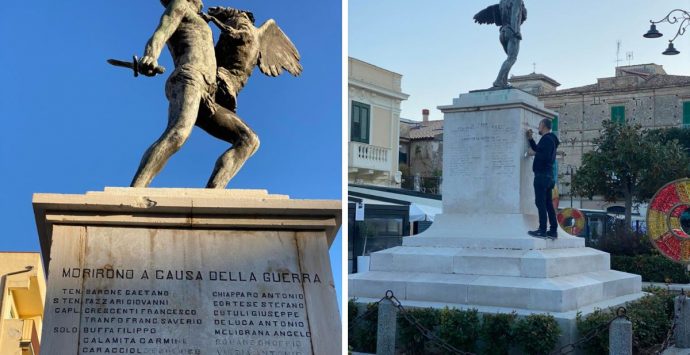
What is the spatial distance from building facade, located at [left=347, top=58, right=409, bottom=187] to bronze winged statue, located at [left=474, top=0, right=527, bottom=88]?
2085cm

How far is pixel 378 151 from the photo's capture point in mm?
38438

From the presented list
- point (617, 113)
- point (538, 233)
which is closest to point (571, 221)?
point (538, 233)

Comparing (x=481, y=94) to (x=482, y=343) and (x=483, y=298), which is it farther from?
(x=482, y=343)

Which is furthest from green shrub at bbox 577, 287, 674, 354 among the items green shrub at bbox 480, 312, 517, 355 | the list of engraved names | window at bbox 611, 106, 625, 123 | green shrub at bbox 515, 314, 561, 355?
window at bbox 611, 106, 625, 123

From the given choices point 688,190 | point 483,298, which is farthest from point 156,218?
point 688,190

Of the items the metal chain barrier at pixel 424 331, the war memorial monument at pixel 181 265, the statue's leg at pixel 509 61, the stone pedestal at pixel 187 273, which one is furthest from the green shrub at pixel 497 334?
the statue's leg at pixel 509 61

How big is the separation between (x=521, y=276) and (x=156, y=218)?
21.9ft

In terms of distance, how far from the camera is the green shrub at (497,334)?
31.1 ft

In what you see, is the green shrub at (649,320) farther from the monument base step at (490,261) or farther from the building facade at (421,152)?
the building facade at (421,152)

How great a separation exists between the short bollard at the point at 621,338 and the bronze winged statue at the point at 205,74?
3537 millimetres

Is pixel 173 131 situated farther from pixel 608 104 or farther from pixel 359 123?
pixel 608 104

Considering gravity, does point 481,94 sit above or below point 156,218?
above

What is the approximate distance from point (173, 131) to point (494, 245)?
22.6ft

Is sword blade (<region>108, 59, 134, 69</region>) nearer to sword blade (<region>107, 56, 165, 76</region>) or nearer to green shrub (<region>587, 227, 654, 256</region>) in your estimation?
sword blade (<region>107, 56, 165, 76</region>)
